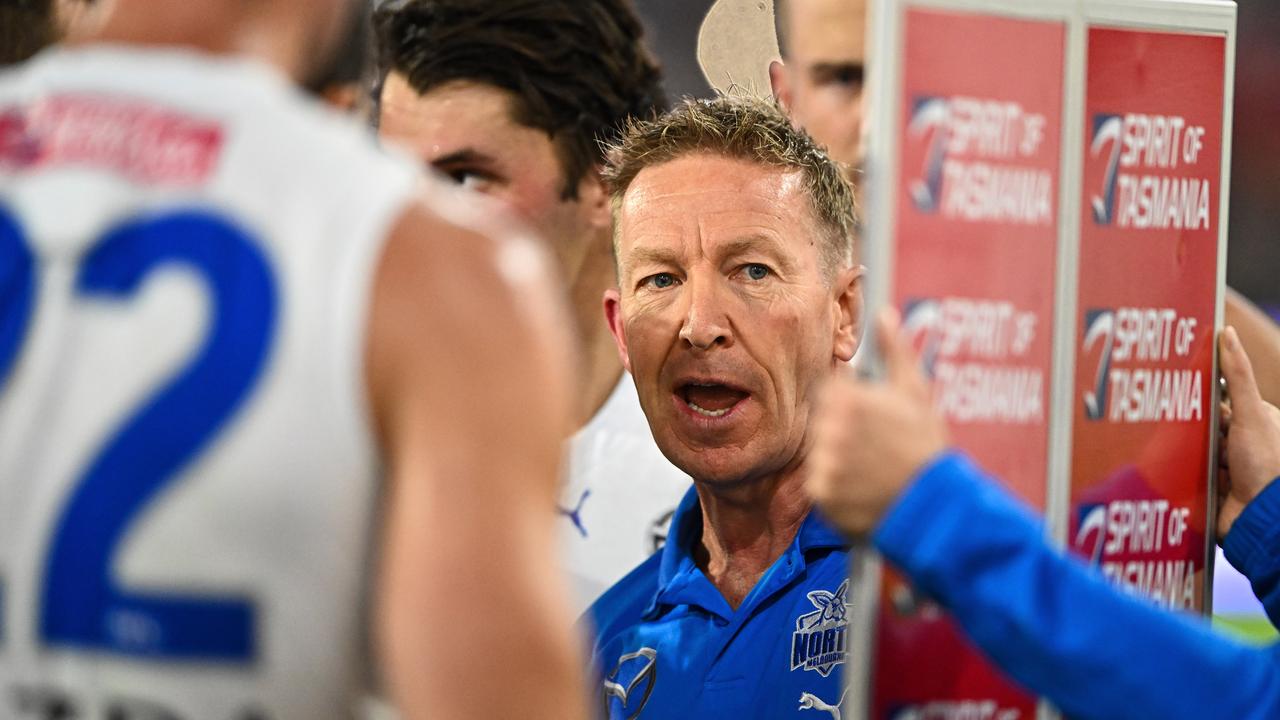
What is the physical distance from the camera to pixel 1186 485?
184cm

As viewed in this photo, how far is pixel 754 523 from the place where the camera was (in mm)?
2490

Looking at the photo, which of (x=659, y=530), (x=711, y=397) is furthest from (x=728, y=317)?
(x=659, y=530)

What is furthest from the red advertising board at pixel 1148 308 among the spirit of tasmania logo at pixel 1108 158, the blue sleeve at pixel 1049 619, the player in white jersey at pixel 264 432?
the player in white jersey at pixel 264 432

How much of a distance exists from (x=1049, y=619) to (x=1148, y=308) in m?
0.53

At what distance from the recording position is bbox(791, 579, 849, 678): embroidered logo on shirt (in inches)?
89.7

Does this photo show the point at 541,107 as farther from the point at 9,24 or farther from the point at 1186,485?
the point at 1186,485

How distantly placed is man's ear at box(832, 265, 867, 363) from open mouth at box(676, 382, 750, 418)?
0.24 metres

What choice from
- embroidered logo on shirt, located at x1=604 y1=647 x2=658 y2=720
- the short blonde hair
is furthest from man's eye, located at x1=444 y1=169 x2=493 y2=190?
embroidered logo on shirt, located at x1=604 y1=647 x2=658 y2=720

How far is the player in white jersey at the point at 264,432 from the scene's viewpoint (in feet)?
3.45

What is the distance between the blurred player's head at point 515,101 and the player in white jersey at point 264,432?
1.99m

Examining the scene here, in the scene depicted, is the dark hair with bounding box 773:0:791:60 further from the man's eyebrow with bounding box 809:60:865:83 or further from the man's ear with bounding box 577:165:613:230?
the man's ear with bounding box 577:165:613:230

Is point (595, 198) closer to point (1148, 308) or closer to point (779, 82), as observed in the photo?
point (779, 82)

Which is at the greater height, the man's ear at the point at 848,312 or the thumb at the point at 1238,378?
the man's ear at the point at 848,312

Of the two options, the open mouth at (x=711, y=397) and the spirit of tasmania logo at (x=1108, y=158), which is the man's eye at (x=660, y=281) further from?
the spirit of tasmania logo at (x=1108, y=158)
